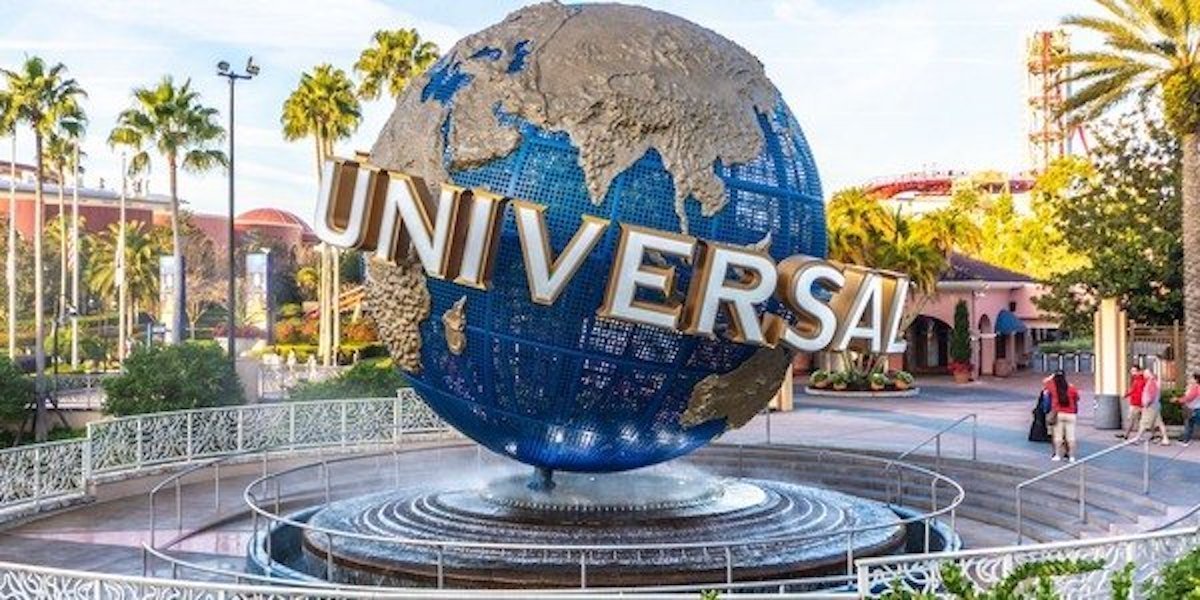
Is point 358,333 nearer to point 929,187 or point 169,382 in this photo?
point 169,382

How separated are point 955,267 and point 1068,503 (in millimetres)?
32919

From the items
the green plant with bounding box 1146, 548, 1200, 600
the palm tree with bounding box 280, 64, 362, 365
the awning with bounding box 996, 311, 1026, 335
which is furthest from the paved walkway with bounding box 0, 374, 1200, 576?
the palm tree with bounding box 280, 64, 362, 365

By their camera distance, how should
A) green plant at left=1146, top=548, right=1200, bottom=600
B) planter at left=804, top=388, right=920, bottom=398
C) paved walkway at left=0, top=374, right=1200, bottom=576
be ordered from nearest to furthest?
green plant at left=1146, top=548, right=1200, bottom=600, paved walkway at left=0, top=374, right=1200, bottom=576, planter at left=804, top=388, right=920, bottom=398

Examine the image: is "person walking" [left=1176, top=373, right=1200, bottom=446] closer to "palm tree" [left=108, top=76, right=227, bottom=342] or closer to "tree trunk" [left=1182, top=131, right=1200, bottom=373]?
"tree trunk" [left=1182, top=131, right=1200, bottom=373]

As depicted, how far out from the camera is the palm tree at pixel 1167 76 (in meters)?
24.3

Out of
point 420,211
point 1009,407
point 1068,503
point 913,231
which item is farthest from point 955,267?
point 420,211

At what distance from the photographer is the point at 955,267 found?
47.7 meters

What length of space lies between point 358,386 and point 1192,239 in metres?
17.6

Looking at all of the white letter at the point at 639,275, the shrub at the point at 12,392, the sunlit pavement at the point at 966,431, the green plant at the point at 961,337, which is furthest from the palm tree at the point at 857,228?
the white letter at the point at 639,275

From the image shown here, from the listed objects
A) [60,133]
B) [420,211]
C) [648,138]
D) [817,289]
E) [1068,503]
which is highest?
[60,133]

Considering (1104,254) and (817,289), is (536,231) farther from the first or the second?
(1104,254)

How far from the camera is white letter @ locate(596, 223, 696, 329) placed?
10.7 meters

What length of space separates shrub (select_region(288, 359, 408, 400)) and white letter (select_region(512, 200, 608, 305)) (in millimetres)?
14588

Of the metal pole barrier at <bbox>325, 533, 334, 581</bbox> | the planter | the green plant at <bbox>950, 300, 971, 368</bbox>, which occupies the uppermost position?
the green plant at <bbox>950, 300, 971, 368</bbox>
